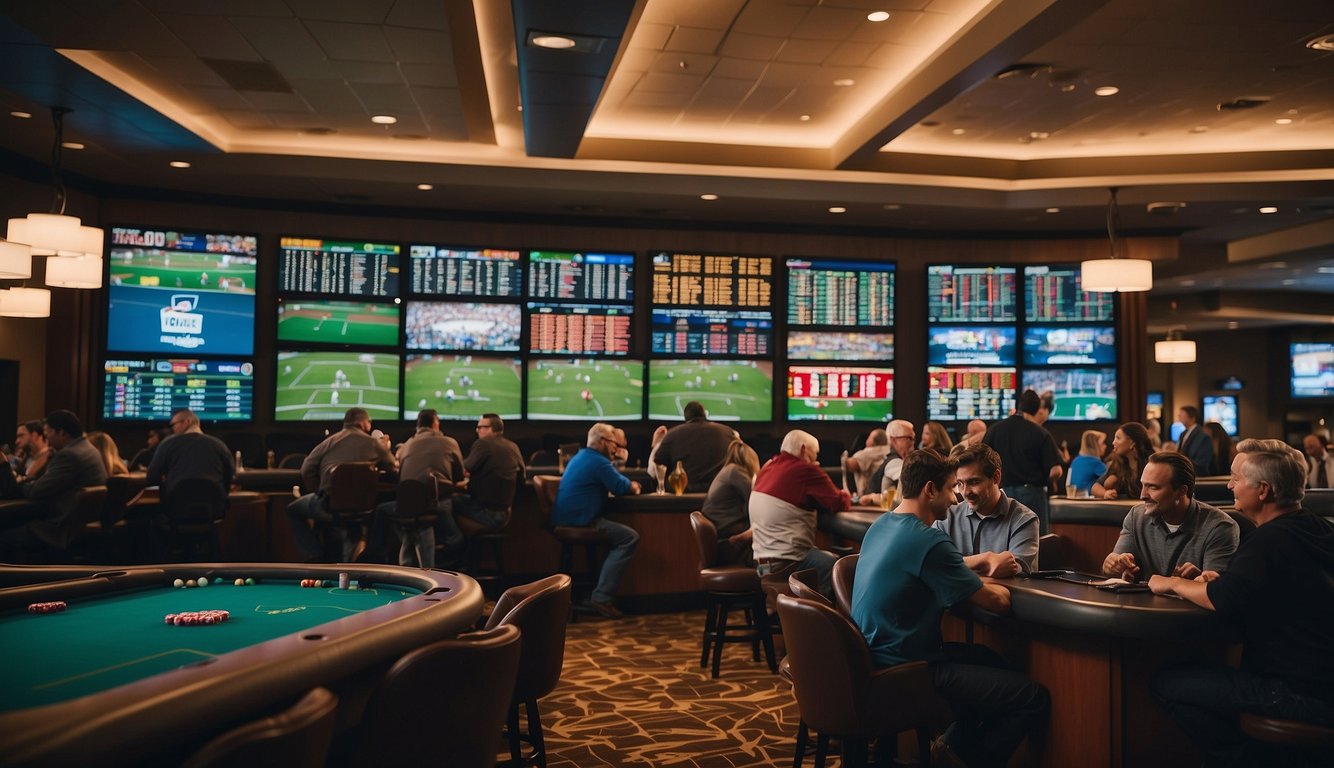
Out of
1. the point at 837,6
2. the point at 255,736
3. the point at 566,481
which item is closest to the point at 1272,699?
the point at 255,736

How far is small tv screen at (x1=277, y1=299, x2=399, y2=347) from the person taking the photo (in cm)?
955

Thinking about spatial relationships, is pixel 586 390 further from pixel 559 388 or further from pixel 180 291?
pixel 180 291

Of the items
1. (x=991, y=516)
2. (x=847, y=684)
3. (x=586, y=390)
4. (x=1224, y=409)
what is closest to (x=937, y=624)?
(x=847, y=684)

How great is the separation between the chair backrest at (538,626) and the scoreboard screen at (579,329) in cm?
664

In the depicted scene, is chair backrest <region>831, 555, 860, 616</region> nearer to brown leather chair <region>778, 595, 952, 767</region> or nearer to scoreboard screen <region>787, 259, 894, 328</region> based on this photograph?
brown leather chair <region>778, 595, 952, 767</region>

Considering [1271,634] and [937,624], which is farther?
[937,624]

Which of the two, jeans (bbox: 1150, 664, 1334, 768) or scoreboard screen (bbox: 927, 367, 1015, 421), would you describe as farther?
scoreboard screen (bbox: 927, 367, 1015, 421)

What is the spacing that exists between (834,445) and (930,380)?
4.10ft

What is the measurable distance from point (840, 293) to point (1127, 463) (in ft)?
13.9

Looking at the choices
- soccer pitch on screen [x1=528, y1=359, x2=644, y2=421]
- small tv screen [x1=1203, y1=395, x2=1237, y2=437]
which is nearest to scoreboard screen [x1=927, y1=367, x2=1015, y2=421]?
soccer pitch on screen [x1=528, y1=359, x2=644, y2=421]

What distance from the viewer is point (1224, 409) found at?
2106 cm

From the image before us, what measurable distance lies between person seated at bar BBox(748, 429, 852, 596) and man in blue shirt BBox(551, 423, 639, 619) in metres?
1.77

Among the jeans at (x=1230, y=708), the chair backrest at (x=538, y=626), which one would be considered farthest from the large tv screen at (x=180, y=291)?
the jeans at (x=1230, y=708)

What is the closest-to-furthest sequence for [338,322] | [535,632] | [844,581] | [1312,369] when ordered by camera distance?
1. [535,632]
2. [844,581]
3. [338,322]
4. [1312,369]
